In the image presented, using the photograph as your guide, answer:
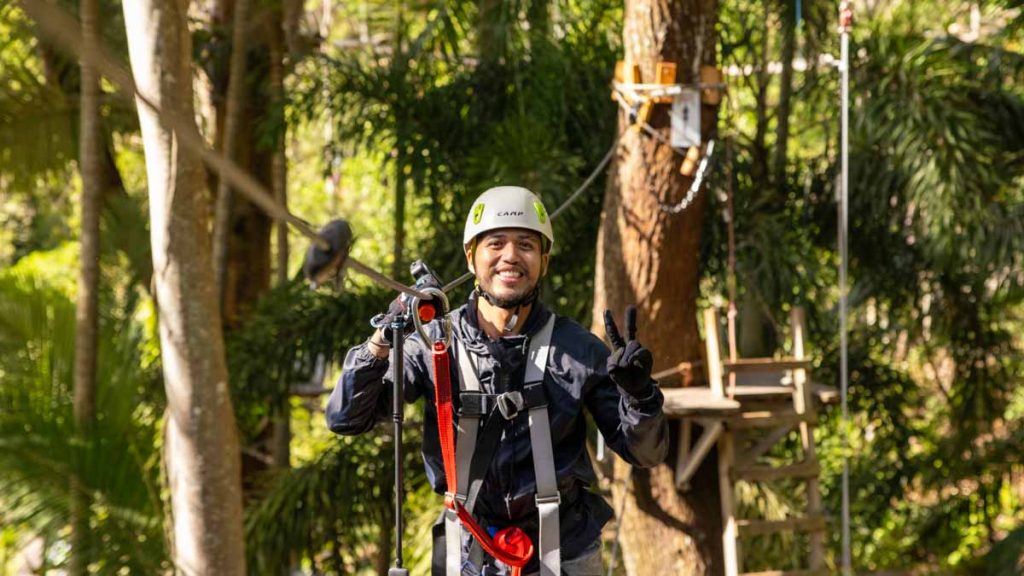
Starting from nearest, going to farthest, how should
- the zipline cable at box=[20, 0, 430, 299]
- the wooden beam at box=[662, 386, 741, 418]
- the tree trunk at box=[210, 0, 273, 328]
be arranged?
the zipline cable at box=[20, 0, 430, 299] < the wooden beam at box=[662, 386, 741, 418] < the tree trunk at box=[210, 0, 273, 328]

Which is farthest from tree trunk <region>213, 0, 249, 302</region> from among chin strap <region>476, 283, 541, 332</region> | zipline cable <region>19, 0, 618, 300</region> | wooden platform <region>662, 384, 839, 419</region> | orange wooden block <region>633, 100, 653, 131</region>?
zipline cable <region>19, 0, 618, 300</region>

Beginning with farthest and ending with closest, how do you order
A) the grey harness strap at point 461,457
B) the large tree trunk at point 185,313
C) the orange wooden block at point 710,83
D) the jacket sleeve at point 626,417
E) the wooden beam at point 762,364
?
1. the orange wooden block at point 710,83
2. the wooden beam at point 762,364
3. the large tree trunk at point 185,313
4. the grey harness strap at point 461,457
5. the jacket sleeve at point 626,417

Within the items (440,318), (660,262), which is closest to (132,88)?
(440,318)

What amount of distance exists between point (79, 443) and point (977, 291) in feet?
18.5

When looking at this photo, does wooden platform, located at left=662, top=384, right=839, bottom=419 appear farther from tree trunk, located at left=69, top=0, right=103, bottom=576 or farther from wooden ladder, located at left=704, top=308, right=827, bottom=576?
tree trunk, located at left=69, top=0, right=103, bottom=576

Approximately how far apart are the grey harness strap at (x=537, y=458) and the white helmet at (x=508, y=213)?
0.82ft

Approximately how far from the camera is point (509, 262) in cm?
346

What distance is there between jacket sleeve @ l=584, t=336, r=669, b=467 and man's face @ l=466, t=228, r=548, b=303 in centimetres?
24

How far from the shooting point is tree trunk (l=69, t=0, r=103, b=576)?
19.7ft

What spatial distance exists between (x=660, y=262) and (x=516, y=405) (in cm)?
347

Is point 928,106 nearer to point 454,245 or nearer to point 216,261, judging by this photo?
point 454,245

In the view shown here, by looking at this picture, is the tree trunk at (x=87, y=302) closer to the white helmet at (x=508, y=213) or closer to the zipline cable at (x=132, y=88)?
the white helmet at (x=508, y=213)

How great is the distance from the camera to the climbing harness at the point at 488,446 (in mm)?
3309

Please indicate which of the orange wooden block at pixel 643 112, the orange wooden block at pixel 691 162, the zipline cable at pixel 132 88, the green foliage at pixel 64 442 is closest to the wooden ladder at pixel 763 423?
the orange wooden block at pixel 691 162
